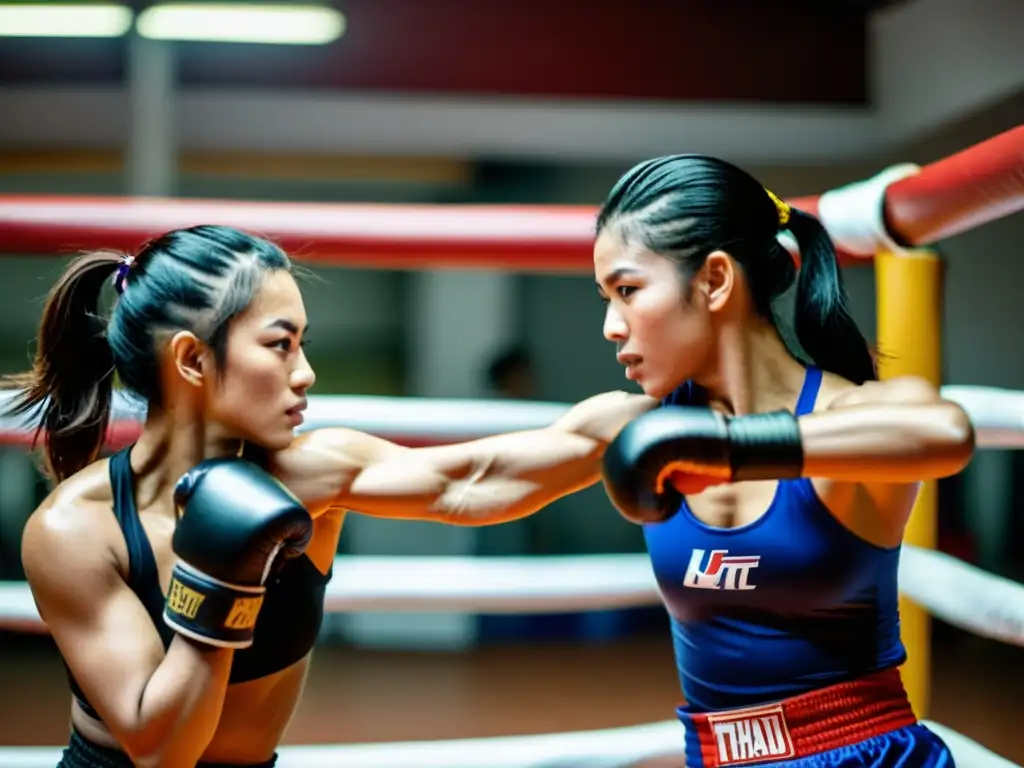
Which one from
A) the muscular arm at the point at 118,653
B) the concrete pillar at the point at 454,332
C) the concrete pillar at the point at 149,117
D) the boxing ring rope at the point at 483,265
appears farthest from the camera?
the concrete pillar at the point at 454,332

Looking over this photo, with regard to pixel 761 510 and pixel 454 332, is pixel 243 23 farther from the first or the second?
pixel 761 510

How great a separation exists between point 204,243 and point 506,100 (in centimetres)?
360

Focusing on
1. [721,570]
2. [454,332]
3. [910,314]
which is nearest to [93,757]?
[721,570]

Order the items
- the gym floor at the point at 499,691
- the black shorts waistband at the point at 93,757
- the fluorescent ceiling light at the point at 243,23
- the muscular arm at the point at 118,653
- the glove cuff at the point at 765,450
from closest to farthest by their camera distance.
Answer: the glove cuff at the point at 765,450 → the muscular arm at the point at 118,653 → the black shorts waistband at the point at 93,757 → the gym floor at the point at 499,691 → the fluorescent ceiling light at the point at 243,23

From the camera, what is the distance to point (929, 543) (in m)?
1.32

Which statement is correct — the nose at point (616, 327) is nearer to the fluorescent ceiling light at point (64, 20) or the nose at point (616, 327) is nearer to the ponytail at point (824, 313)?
the ponytail at point (824, 313)

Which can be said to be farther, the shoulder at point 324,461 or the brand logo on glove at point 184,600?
the shoulder at point 324,461

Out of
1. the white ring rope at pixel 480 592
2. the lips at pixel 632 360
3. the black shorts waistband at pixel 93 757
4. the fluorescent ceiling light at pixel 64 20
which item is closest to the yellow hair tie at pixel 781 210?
the lips at pixel 632 360

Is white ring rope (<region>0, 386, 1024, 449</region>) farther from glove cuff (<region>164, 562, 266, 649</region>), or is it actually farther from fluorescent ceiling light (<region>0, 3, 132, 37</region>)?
fluorescent ceiling light (<region>0, 3, 132, 37</region>)

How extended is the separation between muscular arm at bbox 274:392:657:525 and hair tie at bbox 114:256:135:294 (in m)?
0.24

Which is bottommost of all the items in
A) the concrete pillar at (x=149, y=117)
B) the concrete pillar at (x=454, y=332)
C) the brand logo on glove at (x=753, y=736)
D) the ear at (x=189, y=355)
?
the concrete pillar at (x=454, y=332)

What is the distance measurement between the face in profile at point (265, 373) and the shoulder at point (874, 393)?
0.51 m

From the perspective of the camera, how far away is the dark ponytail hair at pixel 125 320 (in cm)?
103

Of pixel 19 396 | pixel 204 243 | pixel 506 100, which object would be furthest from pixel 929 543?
pixel 506 100
